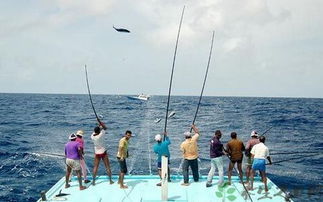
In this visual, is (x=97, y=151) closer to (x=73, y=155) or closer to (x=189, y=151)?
(x=73, y=155)

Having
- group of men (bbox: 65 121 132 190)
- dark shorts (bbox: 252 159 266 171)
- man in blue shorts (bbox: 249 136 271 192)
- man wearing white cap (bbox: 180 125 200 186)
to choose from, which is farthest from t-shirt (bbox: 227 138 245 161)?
group of men (bbox: 65 121 132 190)

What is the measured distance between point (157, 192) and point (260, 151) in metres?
3.40

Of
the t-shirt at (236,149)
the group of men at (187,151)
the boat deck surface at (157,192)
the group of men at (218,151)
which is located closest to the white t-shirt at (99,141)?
the group of men at (187,151)

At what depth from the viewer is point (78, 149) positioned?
12250 millimetres

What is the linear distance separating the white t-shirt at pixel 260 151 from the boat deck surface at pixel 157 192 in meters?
1.18

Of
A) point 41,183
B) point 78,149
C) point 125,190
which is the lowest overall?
point 41,183

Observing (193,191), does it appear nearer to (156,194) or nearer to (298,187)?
(156,194)

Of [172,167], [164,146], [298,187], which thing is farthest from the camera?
[172,167]

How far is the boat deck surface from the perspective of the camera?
1152 cm

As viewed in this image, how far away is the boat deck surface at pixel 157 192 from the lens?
11525mm

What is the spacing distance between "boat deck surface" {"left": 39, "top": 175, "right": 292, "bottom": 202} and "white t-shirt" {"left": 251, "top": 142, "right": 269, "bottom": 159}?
1.18 m

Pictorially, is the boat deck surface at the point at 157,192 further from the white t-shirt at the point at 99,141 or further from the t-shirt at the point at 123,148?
the white t-shirt at the point at 99,141

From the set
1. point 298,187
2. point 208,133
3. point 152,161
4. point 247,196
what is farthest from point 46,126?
point 247,196

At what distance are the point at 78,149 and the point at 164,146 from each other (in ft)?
8.89
